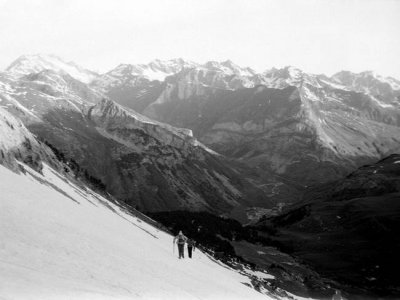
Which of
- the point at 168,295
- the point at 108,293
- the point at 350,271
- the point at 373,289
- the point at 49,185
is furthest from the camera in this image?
the point at 350,271

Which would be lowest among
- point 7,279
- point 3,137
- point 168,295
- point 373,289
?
point 7,279

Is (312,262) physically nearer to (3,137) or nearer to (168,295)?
(3,137)

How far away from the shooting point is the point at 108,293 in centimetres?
2458

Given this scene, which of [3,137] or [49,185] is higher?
[3,137]

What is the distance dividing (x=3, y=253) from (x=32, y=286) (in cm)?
→ 519

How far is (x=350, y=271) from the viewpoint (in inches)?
7303

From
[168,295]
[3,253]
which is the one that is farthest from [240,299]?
[3,253]

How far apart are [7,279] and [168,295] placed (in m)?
11.0

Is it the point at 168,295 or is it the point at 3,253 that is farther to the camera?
the point at 168,295

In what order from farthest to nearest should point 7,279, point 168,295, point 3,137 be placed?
1. point 3,137
2. point 168,295
3. point 7,279

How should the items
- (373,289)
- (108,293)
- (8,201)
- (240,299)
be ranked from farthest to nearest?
(373,289) < (240,299) < (8,201) < (108,293)

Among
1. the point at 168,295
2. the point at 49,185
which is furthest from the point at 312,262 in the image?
the point at 168,295

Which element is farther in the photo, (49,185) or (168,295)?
(49,185)

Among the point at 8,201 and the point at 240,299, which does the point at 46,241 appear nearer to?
the point at 8,201
